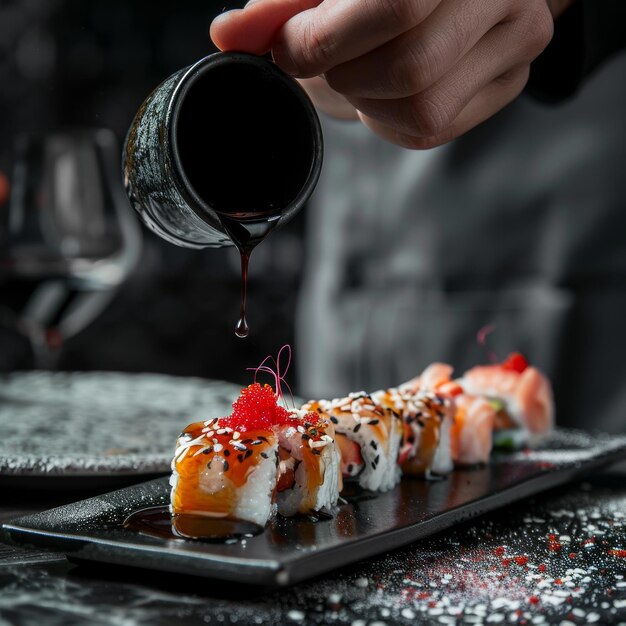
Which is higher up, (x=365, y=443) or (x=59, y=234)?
(x=59, y=234)

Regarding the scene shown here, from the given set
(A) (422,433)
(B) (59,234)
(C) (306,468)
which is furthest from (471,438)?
(B) (59,234)

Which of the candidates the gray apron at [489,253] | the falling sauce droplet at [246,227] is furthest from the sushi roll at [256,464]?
the gray apron at [489,253]

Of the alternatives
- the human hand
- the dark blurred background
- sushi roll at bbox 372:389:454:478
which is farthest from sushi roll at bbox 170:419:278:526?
the dark blurred background

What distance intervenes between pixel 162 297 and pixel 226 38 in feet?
11.9

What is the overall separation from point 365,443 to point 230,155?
0.49 metres

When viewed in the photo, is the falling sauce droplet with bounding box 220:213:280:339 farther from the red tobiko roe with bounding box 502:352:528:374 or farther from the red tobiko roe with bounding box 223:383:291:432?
the red tobiko roe with bounding box 502:352:528:374

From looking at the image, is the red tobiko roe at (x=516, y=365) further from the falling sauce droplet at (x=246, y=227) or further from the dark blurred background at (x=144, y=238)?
the dark blurred background at (x=144, y=238)

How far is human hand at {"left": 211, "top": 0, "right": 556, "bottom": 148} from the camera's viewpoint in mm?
1146

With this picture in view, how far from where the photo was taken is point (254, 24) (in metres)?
1.24

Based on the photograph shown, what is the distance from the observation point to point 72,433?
1.77m

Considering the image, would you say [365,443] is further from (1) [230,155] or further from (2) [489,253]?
(2) [489,253]

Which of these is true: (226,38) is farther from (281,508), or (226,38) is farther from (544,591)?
(544,591)

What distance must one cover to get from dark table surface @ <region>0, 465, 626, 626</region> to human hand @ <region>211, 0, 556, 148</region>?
62cm

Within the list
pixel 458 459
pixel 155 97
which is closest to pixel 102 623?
pixel 155 97
